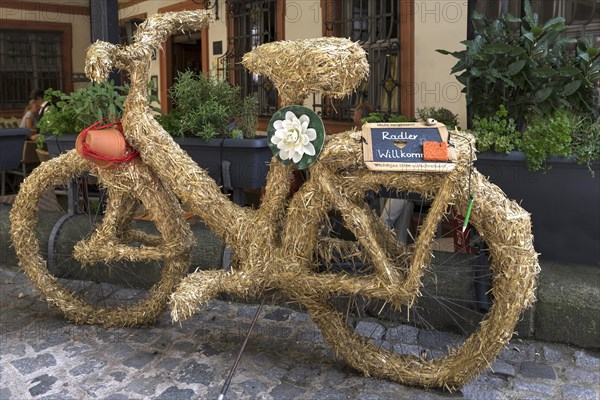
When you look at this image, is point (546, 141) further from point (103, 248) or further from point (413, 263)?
point (103, 248)

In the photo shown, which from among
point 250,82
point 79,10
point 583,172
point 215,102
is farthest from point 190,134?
point 79,10

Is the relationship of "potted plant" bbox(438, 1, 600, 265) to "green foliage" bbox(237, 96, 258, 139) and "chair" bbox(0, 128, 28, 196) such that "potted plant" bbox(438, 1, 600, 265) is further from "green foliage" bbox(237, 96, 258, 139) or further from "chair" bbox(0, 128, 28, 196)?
"chair" bbox(0, 128, 28, 196)

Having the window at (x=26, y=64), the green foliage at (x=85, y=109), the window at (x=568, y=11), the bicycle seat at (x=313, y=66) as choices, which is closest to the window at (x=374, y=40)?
the window at (x=568, y=11)

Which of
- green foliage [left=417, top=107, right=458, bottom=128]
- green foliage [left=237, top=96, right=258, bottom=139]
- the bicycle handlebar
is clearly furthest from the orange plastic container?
green foliage [left=417, top=107, right=458, bottom=128]

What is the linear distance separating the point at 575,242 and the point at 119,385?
2.61 metres

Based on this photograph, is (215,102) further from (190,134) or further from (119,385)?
(119,385)

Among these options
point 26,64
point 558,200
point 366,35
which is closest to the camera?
point 558,200

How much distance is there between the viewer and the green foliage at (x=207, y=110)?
181 inches

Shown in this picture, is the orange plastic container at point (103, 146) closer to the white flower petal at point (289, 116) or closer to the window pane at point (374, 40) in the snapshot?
the white flower petal at point (289, 116)

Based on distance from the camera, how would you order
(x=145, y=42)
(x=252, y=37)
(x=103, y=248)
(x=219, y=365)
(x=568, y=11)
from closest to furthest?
(x=145, y=42) → (x=219, y=365) → (x=103, y=248) → (x=568, y=11) → (x=252, y=37)

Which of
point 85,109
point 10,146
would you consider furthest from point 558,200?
point 10,146

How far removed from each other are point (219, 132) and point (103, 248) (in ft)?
4.39

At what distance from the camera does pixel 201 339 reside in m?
3.87

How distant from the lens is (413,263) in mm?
2900
